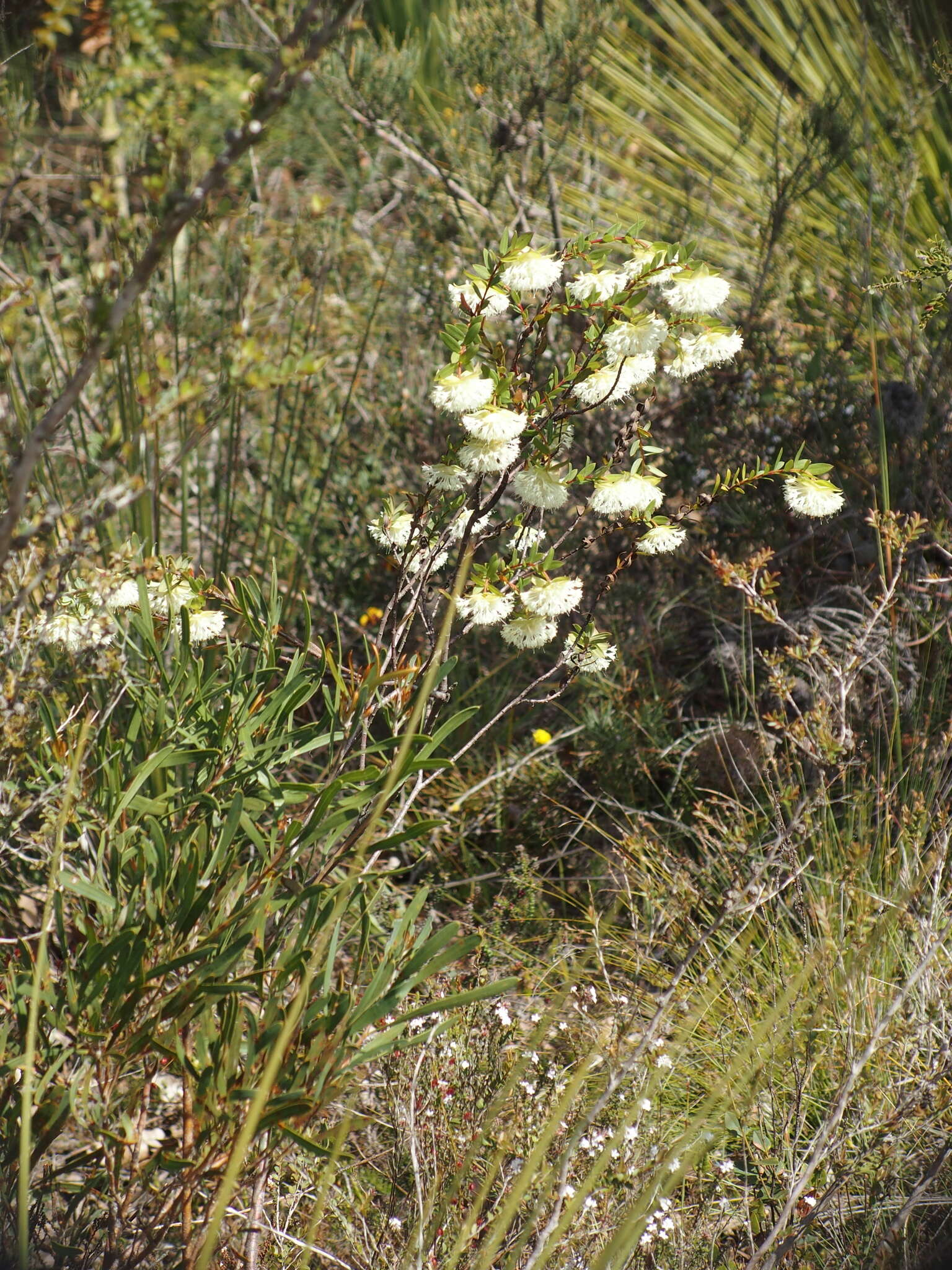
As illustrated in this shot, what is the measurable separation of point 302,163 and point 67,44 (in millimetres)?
1253

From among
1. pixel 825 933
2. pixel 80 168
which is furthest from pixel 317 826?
pixel 80 168

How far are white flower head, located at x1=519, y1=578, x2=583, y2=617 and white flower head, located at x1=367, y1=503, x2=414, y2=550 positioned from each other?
0.86 ft

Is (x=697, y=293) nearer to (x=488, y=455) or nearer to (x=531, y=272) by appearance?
(x=531, y=272)

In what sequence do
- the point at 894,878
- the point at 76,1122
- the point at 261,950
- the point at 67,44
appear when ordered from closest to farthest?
the point at 261,950, the point at 76,1122, the point at 894,878, the point at 67,44

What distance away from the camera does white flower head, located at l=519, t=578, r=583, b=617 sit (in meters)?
1.45

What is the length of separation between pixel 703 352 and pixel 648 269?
141mm

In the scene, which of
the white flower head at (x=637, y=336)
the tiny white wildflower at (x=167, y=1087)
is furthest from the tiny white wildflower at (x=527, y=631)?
the tiny white wildflower at (x=167, y=1087)

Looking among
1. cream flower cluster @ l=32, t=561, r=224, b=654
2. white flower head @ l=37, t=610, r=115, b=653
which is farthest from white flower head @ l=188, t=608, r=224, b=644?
white flower head @ l=37, t=610, r=115, b=653

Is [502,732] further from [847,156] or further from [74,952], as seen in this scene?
[847,156]

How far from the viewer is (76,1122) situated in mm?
1680

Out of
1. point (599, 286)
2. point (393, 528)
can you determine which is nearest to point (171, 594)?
point (393, 528)

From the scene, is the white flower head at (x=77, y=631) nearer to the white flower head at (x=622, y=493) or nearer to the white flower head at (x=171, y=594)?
the white flower head at (x=171, y=594)

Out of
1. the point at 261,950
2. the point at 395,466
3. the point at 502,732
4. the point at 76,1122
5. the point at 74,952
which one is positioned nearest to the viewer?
the point at 261,950

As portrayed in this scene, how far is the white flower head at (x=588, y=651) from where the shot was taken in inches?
63.8
